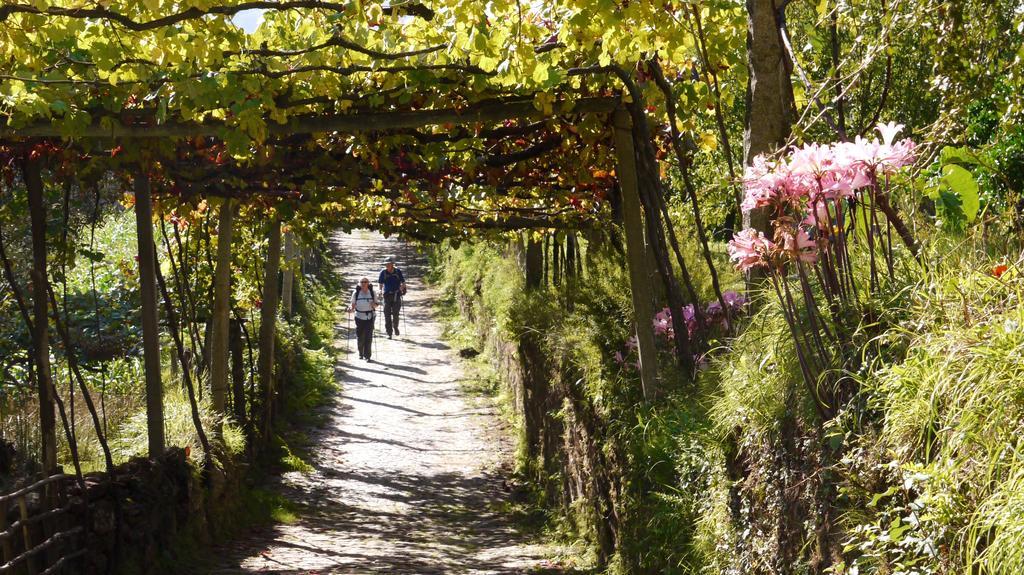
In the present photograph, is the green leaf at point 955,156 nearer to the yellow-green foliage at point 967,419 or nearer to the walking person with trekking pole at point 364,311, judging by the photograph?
the yellow-green foliage at point 967,419

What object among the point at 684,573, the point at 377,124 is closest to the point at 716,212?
the point at 377,124

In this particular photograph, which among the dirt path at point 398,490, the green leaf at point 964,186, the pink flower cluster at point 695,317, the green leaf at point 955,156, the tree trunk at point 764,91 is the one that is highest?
the tree trunk at point 764,91

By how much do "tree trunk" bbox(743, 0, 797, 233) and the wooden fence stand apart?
4.56m

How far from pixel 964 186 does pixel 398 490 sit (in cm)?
860

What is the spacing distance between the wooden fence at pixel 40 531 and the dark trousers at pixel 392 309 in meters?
15.9

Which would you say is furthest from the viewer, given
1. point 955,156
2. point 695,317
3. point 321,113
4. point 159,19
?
point 321,113

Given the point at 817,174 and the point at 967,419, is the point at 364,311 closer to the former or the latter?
the point at 817,174

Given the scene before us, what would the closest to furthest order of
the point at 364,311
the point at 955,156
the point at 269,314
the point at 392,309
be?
the point at 955,156 → the point at 269,314 → the point at 364,311 → the point at 392,309

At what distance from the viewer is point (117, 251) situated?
1984 cm

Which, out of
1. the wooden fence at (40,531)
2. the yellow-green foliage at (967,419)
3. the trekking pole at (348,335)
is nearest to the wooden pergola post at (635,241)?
the yellow-green foliage at (967,419)

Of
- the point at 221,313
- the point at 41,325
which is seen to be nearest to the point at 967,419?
the point at 41,325

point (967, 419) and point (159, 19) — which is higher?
point (159, 19)

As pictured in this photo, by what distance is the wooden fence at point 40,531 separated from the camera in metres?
6.28

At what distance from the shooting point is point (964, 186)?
16.3ft
